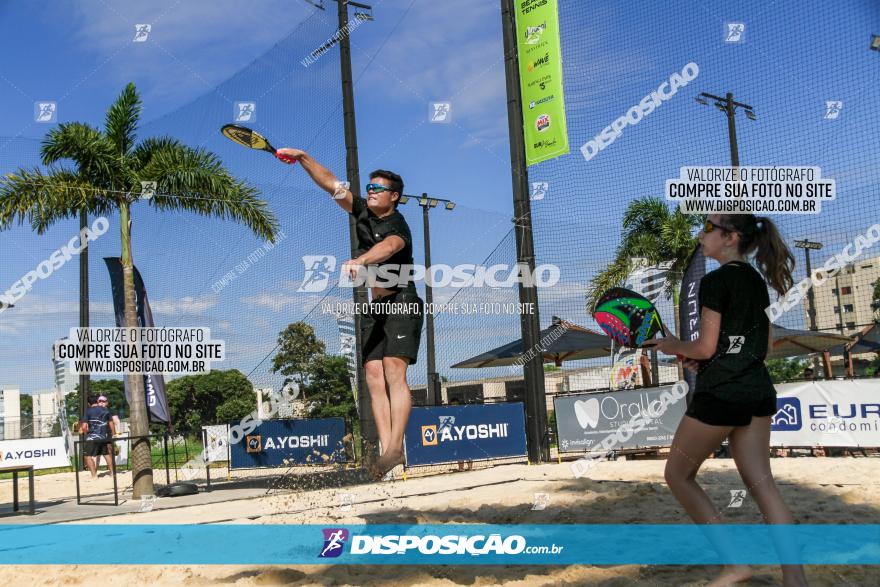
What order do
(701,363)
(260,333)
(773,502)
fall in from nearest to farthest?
1. (773,502)
2. (701,363)
3. (260,333)

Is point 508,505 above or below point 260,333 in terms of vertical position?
below

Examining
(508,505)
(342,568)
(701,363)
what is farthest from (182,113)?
(701,363)

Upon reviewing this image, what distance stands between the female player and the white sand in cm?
71

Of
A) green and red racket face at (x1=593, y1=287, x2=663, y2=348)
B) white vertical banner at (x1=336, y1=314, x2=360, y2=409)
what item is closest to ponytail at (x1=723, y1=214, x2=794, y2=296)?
green and red racket face at (x1=593, y1=287, x2=663, y2=348)

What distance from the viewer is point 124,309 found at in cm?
1057

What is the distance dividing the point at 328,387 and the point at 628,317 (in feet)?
35.3

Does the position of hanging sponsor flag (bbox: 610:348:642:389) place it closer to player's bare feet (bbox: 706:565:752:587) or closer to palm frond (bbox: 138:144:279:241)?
palm frond (bbox: 138:144:279:241)

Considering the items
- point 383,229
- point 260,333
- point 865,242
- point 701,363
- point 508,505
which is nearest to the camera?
point 701,363

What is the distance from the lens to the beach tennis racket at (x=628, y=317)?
12.8 feet

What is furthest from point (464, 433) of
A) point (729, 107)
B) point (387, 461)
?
point (387, 461)

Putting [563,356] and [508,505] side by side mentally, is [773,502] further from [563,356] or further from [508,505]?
[563,356]

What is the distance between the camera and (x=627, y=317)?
4047mm

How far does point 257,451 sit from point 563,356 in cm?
749

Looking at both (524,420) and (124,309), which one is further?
(524,420)
